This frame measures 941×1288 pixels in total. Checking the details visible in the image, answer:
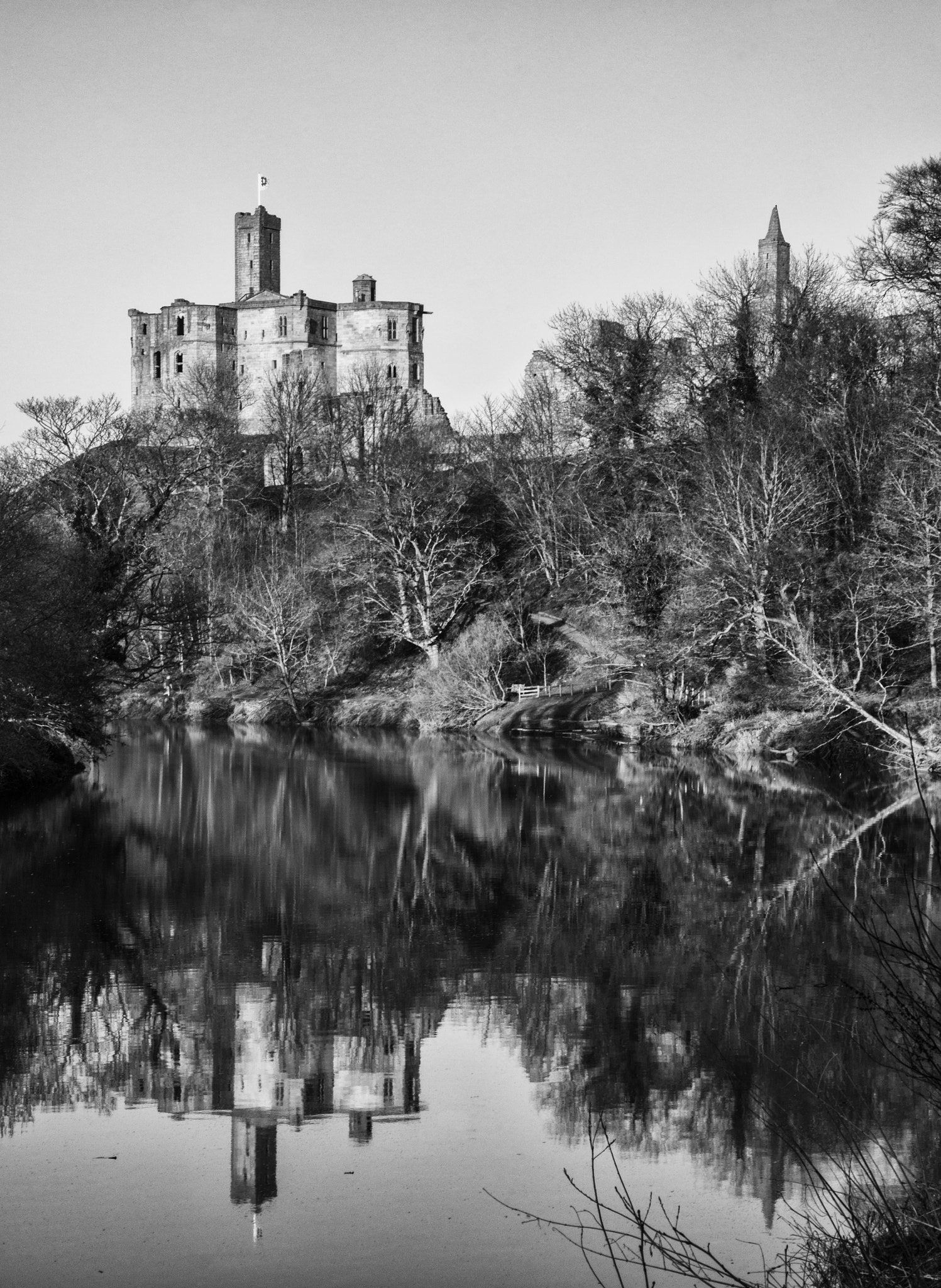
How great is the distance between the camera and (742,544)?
33844mm

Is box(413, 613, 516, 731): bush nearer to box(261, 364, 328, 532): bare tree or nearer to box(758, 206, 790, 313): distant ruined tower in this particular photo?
box(261, 364, 328, 532): bare tree

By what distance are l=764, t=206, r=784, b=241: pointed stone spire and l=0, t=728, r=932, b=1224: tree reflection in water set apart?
71.4 meters

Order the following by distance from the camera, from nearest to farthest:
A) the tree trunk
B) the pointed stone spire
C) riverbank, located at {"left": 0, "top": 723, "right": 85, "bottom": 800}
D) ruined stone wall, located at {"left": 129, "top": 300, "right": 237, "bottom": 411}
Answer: riverbank, located at {"left": 0, "top": 723, "right": 85, "bottom": 800} → the tree trunk → the pointed stone spire → ruined stone wall, located at {"left": 129, "top": 300, "right": 237, "bottom": 411}

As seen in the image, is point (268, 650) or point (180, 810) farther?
point (268, 650)

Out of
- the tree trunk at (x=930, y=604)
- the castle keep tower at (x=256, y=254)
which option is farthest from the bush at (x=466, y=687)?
the castle keep tower at (x=256, y=254)

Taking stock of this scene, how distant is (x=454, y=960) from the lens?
14.0m

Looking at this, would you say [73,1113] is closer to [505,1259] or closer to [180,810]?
Answer: [505,1259]

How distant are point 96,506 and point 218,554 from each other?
16.0 meters

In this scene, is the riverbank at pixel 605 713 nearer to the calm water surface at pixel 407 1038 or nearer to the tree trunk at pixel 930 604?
the tree trunk at pixel 930 604

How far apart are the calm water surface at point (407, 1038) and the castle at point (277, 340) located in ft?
282

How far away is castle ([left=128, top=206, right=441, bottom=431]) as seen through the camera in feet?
347

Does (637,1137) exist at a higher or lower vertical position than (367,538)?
lower

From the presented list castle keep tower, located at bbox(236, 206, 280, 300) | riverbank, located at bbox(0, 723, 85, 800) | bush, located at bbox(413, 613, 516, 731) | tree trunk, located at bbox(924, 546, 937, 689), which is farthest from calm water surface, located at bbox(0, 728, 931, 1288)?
castle keep tower, located at bbox(236, 206, 280, 300)

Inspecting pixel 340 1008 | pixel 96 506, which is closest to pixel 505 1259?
pixel 340 1008
